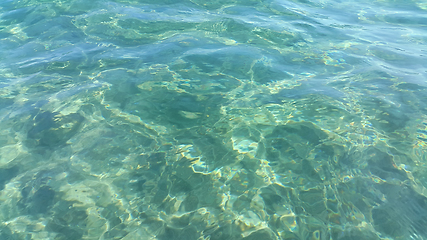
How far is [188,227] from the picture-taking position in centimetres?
249

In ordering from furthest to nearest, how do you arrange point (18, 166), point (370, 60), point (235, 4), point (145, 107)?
point (235, 4) → point (370, 60) → point (145, 107) → point (18, 166)

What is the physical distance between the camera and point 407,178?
9.66 ft

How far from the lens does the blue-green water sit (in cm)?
257

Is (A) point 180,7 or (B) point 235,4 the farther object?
(B) point 235,4

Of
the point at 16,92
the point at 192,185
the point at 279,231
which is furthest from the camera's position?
the point at 16,92

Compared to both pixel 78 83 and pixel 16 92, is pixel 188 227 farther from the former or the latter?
pixel 16 92

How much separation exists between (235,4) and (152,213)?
7.36 metres

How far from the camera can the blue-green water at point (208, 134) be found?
257 centimetres

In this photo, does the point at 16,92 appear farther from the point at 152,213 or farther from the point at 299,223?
the point at 299,223

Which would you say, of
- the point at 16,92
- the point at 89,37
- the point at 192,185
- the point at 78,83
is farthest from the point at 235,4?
the point at 192,185

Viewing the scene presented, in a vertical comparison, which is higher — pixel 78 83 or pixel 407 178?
pixel 407 178

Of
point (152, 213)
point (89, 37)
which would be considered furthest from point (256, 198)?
point (89, 37)

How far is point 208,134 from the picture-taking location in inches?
138

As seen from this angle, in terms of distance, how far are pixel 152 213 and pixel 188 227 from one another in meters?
0.38
